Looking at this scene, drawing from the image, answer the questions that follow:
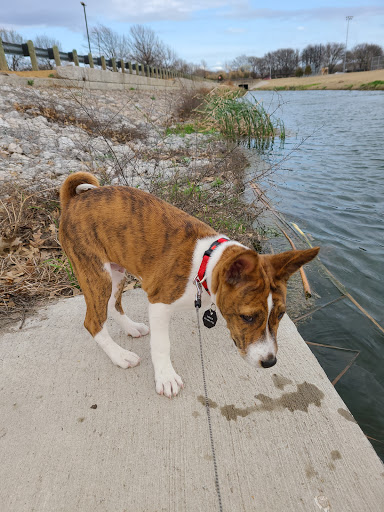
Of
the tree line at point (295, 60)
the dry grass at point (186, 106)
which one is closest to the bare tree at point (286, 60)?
the tree line at point (295, 60)

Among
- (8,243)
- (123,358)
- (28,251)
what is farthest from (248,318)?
(8,243)

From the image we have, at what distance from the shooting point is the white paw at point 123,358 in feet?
8.53

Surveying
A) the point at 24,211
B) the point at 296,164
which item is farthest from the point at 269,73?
the point at 24,211

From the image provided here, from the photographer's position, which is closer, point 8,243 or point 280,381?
point 280,381

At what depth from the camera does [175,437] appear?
2.09m

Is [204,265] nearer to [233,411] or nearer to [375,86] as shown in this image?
[233,411]

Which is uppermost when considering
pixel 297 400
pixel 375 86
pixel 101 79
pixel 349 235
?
pixel 101 79

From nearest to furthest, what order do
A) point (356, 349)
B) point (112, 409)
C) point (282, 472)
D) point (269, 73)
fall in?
1. point (282, 472)
2. point (112, 409)
3. point (356, 349)
4. point (269, 73)

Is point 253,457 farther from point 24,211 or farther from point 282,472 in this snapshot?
point 24,211

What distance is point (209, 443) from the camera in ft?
6.77

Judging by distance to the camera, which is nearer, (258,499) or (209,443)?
(258,499)

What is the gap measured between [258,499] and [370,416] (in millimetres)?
1531

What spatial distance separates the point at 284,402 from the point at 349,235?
430 centimetres

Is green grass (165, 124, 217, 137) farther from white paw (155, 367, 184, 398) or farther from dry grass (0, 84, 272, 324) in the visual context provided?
white paw (155, 367, 184, 398)
